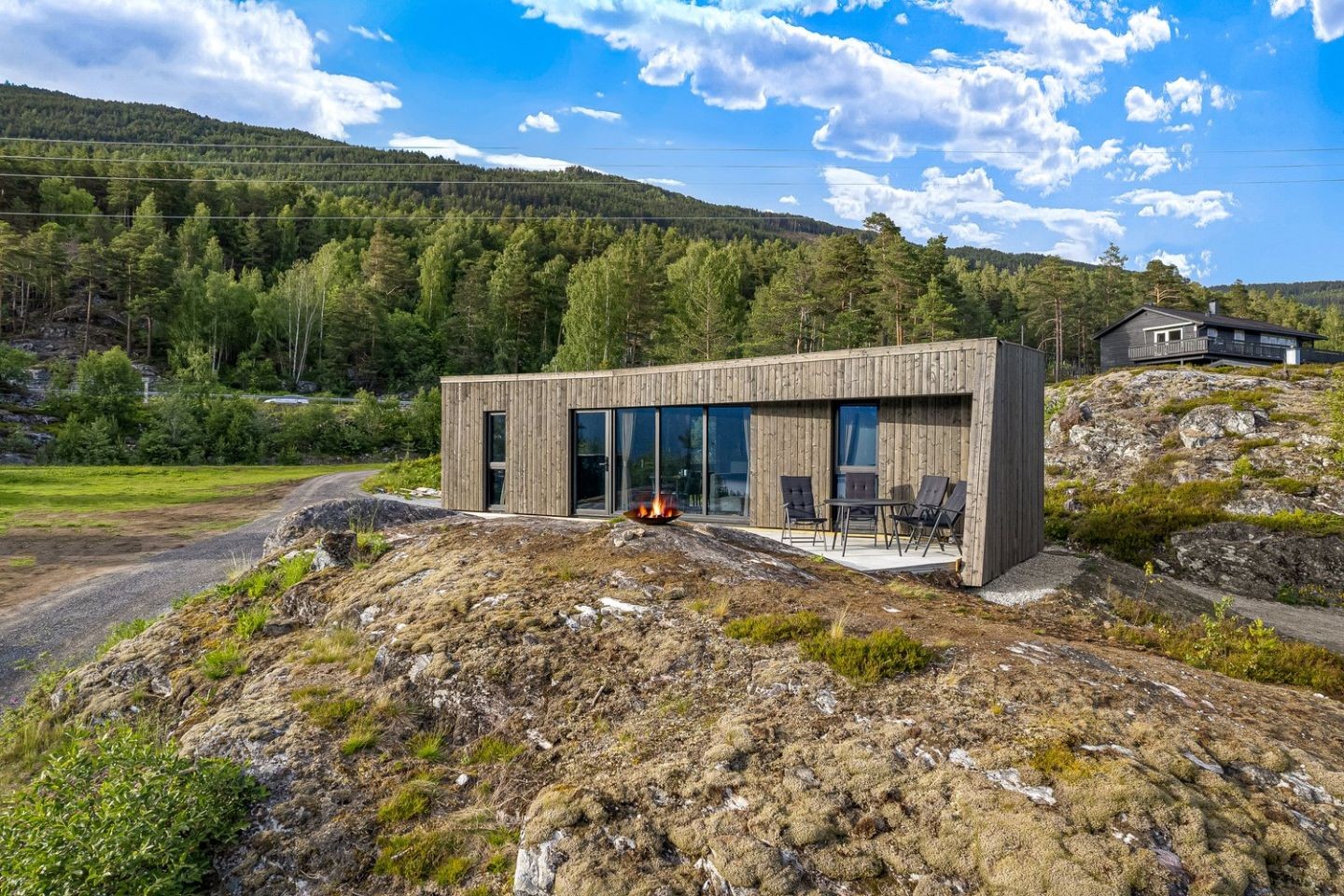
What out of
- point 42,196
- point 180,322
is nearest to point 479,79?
point 180,322

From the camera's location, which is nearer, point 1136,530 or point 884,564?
point 884,564

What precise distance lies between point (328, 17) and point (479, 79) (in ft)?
21.5

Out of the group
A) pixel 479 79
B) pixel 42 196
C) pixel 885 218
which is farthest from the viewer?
pixel 42 196

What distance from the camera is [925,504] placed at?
8977 millimetres

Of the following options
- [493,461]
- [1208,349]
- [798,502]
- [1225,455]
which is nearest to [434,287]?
[493,461]

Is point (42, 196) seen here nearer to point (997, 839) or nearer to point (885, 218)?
point (885, 218)

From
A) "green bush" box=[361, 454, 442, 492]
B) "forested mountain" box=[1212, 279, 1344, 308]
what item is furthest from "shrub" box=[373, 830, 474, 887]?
"forested mountain" box=[1212, 279, 1344, 308]

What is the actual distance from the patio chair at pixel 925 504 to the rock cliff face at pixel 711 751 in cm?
361

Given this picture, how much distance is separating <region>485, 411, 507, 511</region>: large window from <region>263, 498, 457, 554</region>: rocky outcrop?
437cm

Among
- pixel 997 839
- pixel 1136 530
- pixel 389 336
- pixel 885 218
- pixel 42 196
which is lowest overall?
pixel 1136 530

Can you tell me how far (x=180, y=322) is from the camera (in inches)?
1714

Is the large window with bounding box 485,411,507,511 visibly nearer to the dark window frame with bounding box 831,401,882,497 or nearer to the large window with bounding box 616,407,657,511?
the large window with bounding box 616,407,657,511

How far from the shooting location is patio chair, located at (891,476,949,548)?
8.76 meters

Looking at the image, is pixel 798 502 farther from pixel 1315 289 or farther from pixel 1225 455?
pixel 1315 289
